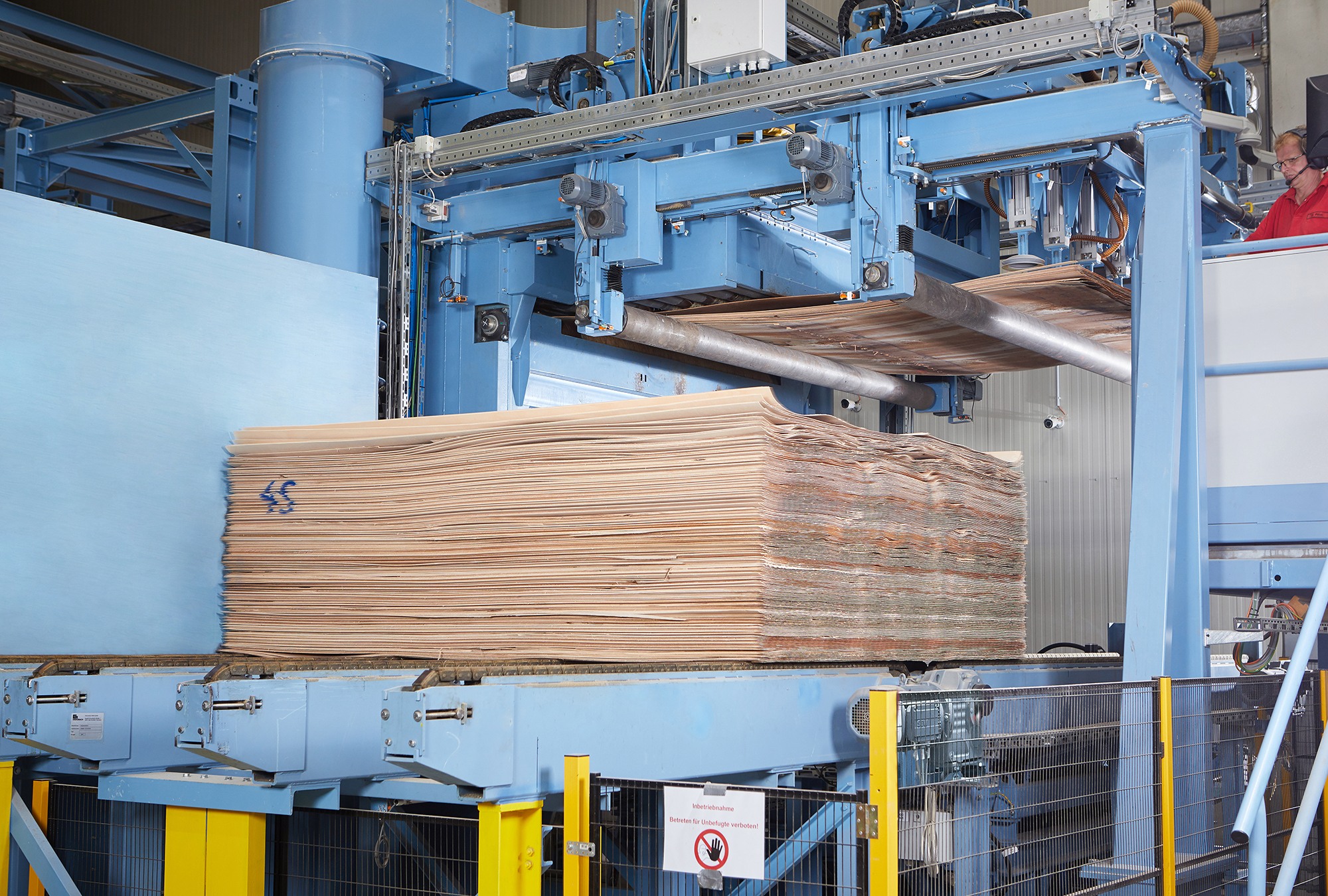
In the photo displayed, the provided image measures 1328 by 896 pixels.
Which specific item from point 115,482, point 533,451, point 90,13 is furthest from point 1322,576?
point 90,13

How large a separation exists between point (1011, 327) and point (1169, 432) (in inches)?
74.6

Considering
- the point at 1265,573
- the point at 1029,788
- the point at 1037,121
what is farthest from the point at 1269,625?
the point at 1037,121

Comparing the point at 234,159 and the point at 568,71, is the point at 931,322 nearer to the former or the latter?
the point at 568,71

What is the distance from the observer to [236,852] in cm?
328

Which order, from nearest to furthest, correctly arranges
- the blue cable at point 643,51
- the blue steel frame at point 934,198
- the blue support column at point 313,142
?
the blue steel frame at point 934,198 < the blue cable at point 643,51 < the blue support column at point 313,142

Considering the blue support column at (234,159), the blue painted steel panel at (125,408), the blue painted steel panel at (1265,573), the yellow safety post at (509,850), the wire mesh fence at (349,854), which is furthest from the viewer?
the blue support column at (234,159)

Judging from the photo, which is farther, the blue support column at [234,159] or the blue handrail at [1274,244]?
the blue support column at [234,159]

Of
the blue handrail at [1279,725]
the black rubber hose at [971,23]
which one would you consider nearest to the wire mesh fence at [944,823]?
the blue handrail at [1279,725]

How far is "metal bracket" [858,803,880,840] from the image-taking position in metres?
2.76

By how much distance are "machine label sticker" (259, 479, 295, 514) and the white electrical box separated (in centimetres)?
227

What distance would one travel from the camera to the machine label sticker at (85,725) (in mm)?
3406

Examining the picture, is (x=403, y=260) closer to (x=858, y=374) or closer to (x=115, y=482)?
(x=115, y=482)

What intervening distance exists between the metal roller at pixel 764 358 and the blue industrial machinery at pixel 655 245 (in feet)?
0.07

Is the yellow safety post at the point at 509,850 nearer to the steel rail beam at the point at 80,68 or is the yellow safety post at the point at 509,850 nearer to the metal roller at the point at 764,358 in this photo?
the metal roller at the point at 764,358
